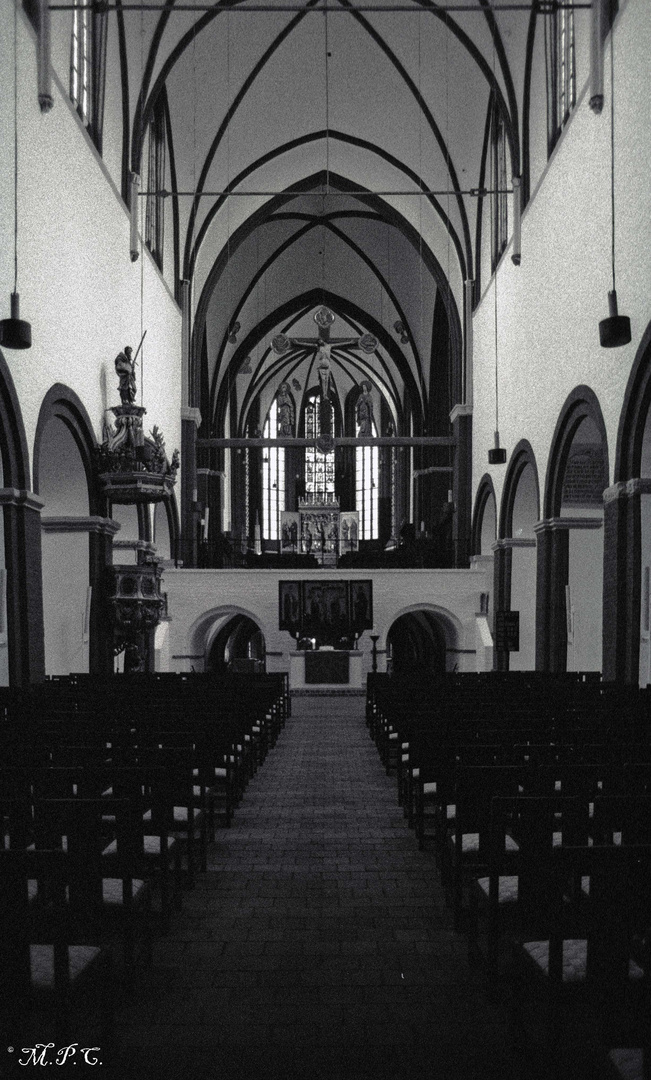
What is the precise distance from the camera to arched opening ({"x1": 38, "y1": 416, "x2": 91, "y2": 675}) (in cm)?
1775

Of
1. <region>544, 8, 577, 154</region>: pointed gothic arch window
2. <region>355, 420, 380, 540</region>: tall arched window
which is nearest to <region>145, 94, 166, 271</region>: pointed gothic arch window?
<region>544, 8, 577, 154</region>: pointed gothic arch window

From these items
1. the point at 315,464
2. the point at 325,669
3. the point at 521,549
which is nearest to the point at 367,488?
the point at 315,464

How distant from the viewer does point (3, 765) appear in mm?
5340

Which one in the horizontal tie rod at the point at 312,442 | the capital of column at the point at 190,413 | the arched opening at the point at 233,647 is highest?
the capital of column at the point at 190,413

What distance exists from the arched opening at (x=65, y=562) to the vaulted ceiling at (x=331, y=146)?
723 centimetres

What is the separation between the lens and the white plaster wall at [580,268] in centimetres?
1297

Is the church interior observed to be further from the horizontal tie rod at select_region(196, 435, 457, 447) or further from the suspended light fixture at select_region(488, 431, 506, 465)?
the horizontal tie rod at select_region(196, 435, 457, 447)

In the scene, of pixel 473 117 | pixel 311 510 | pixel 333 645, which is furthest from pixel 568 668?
pixel 311 510

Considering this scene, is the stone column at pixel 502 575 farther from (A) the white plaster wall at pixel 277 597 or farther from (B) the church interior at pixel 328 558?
(A) the white plaster wall at pixel 277 597

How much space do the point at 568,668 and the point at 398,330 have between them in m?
18.2

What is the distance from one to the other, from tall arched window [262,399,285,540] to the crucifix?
1643 centimetres

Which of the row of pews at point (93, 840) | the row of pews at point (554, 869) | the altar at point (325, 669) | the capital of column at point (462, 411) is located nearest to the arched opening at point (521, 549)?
the altar at point (325, 669)

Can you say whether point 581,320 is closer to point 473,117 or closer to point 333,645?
point 473,117

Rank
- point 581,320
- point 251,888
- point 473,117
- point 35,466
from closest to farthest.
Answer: point 251,888 < point 35,466 < point 581,320 < point 473,117
